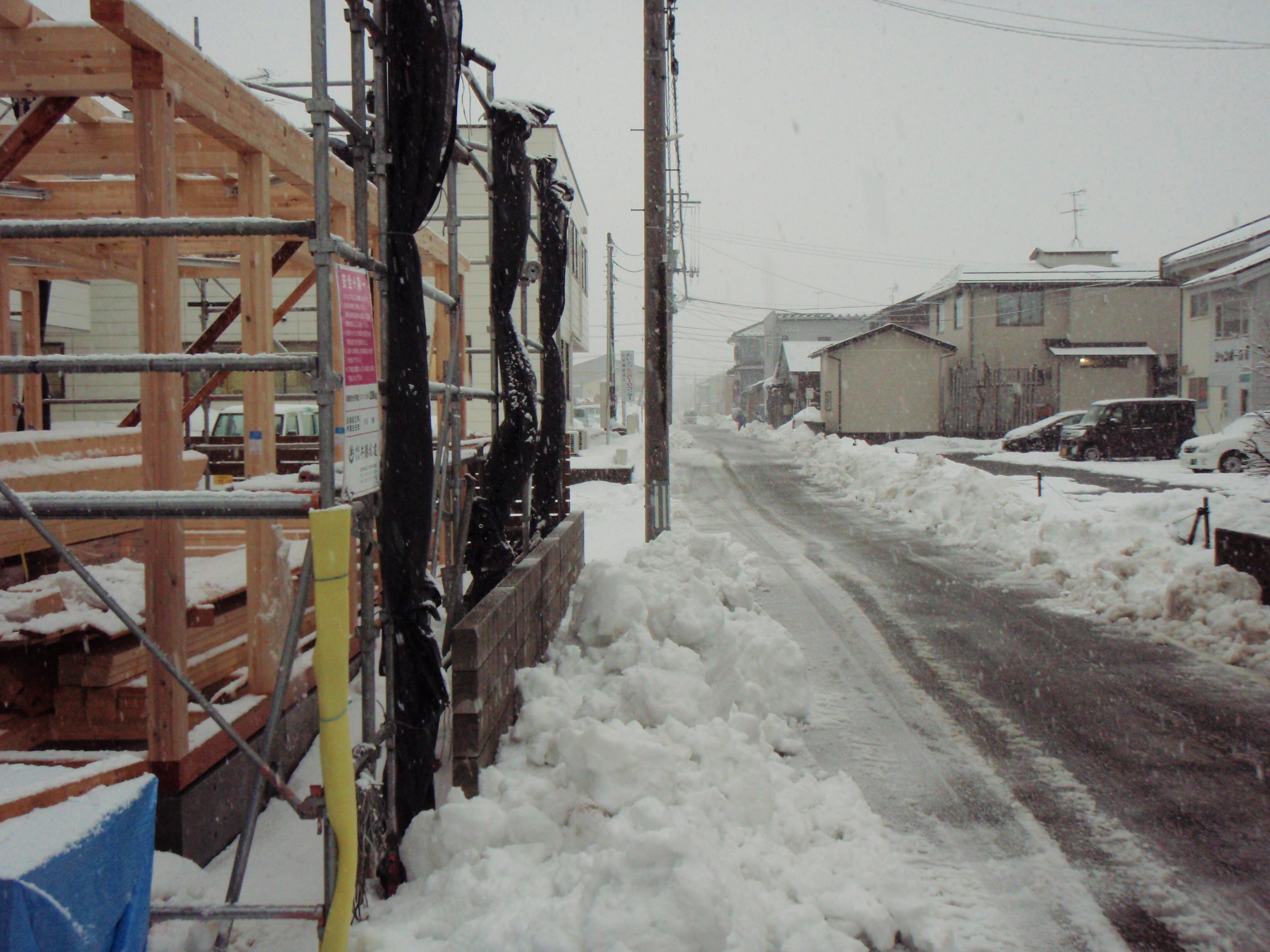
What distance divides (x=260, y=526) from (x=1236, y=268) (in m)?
27.2

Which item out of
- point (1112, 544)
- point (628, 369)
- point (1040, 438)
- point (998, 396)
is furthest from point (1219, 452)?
point (628, 369)

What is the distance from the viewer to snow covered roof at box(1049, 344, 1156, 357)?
36906 mm

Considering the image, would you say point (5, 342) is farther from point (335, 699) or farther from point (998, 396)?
point (998, 396)

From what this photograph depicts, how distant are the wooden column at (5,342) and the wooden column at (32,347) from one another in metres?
0.68

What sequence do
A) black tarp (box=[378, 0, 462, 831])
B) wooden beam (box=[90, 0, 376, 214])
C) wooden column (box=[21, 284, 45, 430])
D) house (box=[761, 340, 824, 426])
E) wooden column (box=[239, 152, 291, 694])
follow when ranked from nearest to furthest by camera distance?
wooden beam (box=[90, 0, 376, 214]), black tarp (box=[378, 0, 462, 831]), wooden column (box=[239, 152, 291, 694]), wooden column (box=[21, 284, 45, 430]), house (box=[761, 340, 824, 426])

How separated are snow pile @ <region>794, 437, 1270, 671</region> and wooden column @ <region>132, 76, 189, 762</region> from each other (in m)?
7.28

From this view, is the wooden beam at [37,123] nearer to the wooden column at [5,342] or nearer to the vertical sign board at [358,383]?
the wooden column at [5,342]

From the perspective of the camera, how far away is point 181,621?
355 centimetres

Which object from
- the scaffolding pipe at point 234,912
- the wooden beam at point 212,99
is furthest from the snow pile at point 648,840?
the wooden beam at point 212,99

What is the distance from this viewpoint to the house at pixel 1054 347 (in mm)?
37375

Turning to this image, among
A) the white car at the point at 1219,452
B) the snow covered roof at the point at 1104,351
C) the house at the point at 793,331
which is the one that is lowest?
the white car at the point at 1219,452

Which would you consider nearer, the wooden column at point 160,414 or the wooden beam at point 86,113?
the wooden column at point 160,414

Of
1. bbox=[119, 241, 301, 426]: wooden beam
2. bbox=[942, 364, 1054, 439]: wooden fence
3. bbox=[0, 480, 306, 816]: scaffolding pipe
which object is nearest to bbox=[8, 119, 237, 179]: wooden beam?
bbox=[119, 241, 301, 426]: wooden beam

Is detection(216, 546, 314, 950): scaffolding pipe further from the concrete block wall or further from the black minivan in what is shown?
the black minivan
